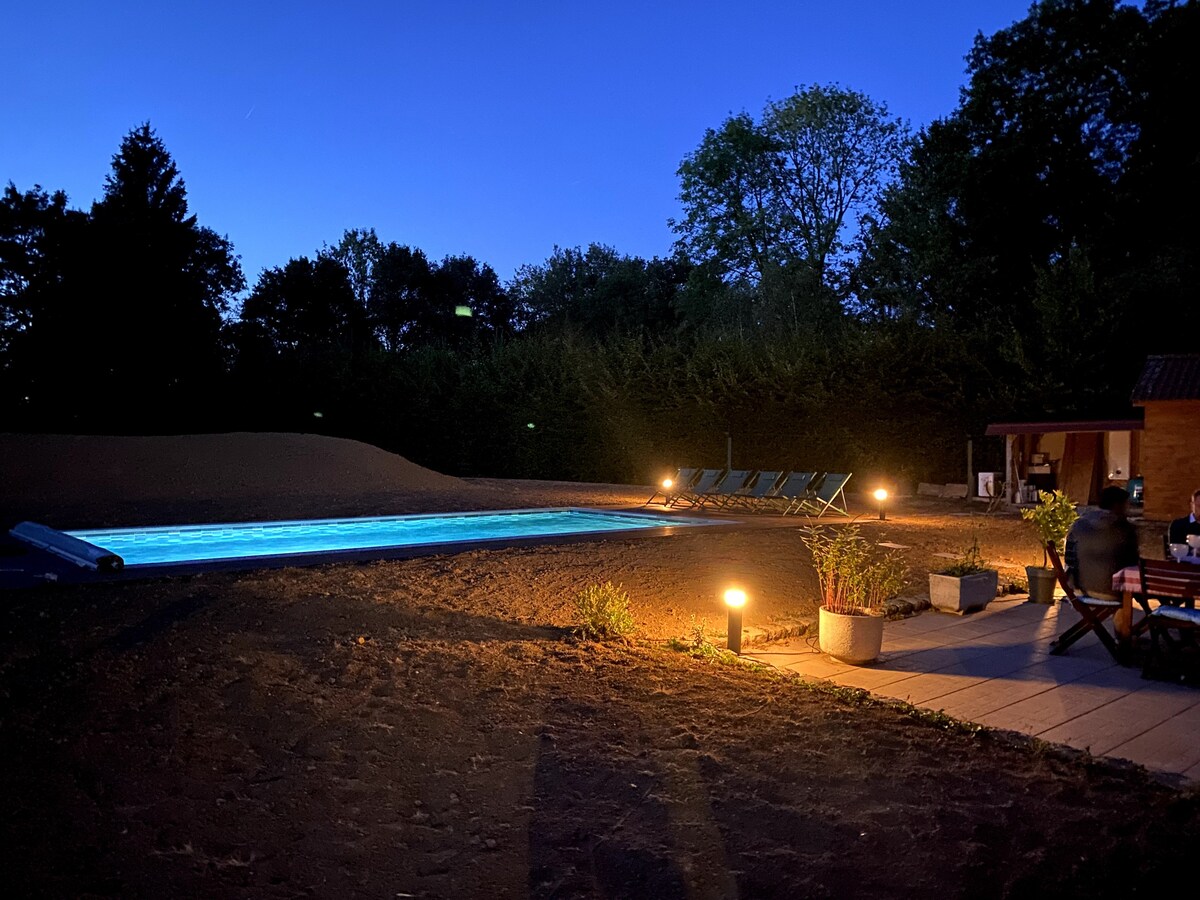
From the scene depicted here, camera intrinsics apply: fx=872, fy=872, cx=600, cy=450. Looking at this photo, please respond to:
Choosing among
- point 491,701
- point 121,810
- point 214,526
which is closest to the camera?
point 121,810

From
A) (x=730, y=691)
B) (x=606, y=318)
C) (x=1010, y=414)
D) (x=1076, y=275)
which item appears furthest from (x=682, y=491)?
(x=606, y=318)

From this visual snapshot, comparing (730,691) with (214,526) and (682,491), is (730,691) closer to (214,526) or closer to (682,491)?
(214,526)

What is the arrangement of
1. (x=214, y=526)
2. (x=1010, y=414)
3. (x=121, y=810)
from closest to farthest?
(x=121, y=810) → (x=214, y=526) → (x=1010, y=414)

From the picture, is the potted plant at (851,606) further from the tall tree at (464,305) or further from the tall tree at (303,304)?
the tall tree at (464,305)

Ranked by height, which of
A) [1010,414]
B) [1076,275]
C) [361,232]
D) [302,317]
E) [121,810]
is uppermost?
[361,232]

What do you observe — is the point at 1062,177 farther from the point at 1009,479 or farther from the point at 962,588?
the point at 962,588

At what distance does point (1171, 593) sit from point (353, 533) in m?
8.92

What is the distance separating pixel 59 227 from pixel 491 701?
3162cm

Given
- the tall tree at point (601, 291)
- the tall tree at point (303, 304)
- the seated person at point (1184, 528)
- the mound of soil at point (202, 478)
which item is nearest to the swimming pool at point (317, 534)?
the mound of soil at point (202, 478)

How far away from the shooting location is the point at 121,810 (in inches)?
115

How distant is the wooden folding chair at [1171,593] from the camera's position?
4.34 metres

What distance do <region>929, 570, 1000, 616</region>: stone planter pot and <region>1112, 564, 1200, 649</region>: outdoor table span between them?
1.32 m

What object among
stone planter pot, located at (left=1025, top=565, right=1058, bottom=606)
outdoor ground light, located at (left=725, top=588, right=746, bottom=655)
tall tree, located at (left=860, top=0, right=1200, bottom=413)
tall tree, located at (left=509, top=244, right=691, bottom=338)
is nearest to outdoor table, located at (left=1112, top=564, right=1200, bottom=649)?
stone planter pot, located at (left=1025, top=565, right=1058, bottom=606)

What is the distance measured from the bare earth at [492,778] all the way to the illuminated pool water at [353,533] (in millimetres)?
3502
